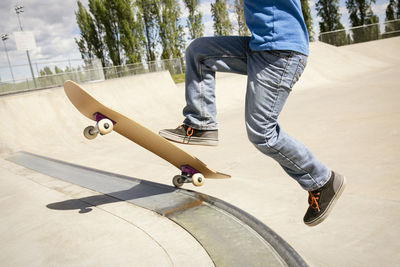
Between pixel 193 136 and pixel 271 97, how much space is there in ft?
2.47

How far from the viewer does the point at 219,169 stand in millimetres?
5277

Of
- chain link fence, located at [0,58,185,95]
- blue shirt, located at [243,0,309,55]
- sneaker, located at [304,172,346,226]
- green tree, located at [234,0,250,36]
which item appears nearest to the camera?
blue shirt, located at [243,0,309,55]

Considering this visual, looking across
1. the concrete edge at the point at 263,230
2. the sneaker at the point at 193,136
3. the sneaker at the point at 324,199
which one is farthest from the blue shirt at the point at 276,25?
the concrete edge at the point at 263,230

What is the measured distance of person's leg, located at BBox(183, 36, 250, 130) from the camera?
2.26 m

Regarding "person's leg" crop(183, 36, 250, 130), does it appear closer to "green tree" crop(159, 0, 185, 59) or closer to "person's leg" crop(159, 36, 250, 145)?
"person's leg" crop(159, 36, 250, 145)

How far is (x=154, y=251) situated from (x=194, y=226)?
15.2 inches

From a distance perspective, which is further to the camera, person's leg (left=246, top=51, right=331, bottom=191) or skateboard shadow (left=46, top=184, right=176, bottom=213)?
skateboard shadow (left=46, top=184, right=176, bottom=213)

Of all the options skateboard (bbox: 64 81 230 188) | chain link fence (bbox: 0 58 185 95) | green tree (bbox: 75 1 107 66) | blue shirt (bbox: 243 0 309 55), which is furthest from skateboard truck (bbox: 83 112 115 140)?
green tree (bbox: 75 1 107 66)

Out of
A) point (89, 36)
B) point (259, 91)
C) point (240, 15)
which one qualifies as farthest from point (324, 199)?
point (89, 36)

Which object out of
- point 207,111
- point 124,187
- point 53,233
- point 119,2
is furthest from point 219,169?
point 119,2

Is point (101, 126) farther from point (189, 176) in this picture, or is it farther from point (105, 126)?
point (189, 176)

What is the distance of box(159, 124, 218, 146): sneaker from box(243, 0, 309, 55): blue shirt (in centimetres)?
80

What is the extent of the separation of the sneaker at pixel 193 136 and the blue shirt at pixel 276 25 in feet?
2.62

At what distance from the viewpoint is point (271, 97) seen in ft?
6.77
